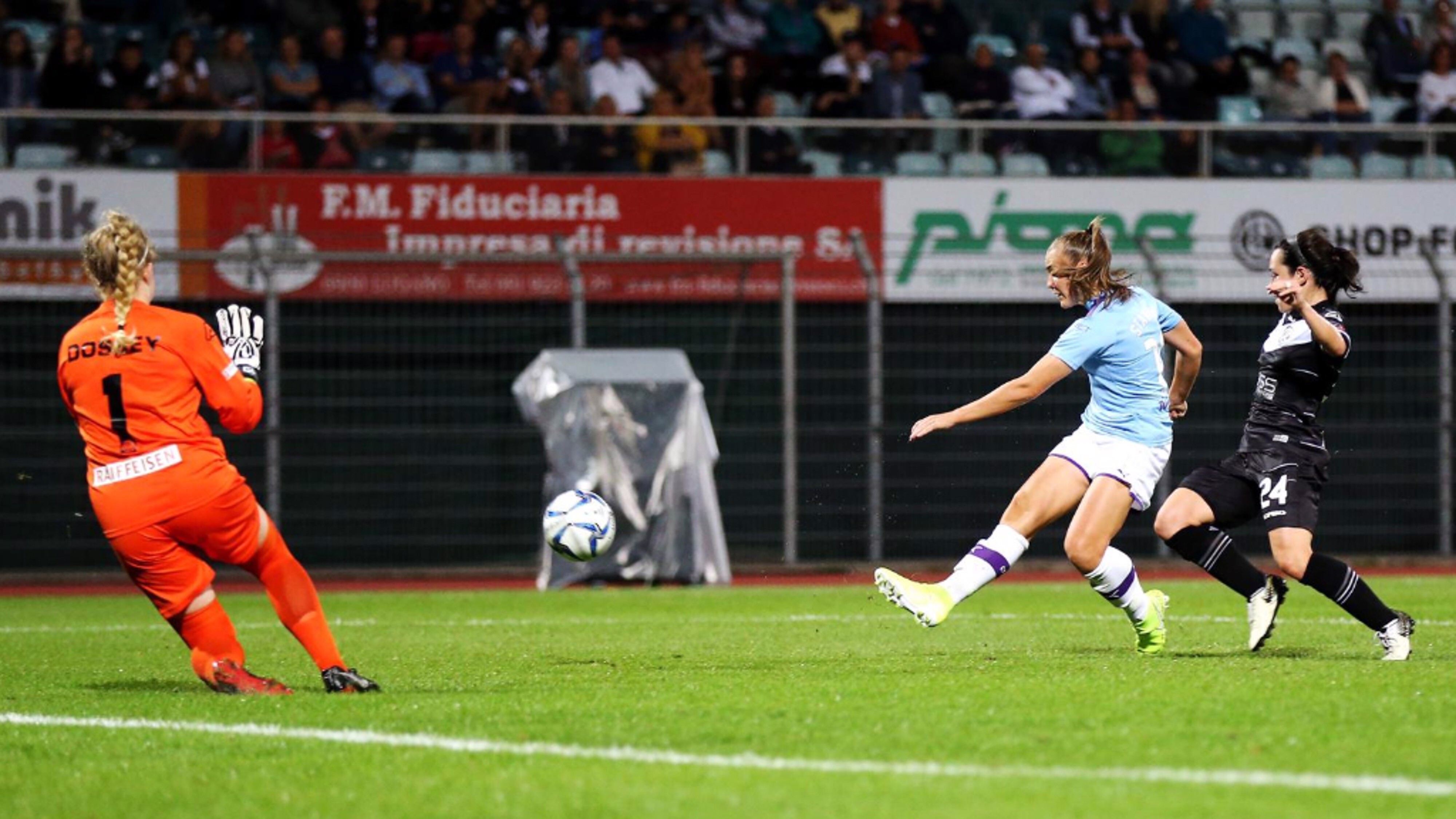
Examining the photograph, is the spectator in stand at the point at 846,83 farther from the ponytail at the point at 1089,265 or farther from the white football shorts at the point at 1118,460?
the white football shorts at the point at 1118,460

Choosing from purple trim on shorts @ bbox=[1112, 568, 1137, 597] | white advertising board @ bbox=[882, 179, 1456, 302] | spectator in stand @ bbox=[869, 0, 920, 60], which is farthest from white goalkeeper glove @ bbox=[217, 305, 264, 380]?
spectator in stand @ bbox=[869, 0, 920, 60]

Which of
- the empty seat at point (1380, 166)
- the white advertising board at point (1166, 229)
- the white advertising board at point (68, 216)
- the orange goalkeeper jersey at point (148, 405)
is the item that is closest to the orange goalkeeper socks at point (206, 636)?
the orange goalkeeper jersey at point (148, 405)

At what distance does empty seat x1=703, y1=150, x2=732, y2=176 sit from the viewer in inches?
669

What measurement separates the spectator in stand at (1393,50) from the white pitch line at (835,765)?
54.7 feet

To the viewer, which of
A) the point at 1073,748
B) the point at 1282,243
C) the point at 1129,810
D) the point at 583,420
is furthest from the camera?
the point at 583,420

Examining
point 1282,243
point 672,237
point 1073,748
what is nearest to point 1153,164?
point 672,237

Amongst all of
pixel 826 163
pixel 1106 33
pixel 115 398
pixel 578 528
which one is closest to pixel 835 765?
pixel 115 398

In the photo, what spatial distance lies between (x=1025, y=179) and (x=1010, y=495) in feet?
9.04

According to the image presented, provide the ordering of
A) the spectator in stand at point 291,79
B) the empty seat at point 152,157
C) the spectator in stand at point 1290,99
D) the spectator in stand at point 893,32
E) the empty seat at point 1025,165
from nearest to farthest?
the empty seat at point 152,157, the empty seat at point 1025,165, the spectator in stand at point 291,79, the spectator in stand at point 1290,99, the spectator in stand at point 893,32

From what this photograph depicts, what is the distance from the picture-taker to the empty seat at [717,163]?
17.0m

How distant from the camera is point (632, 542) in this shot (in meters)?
15.6

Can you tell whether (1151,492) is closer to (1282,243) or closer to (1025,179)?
(1282,243)

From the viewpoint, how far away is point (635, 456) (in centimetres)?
1566

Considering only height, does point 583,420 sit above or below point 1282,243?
below
